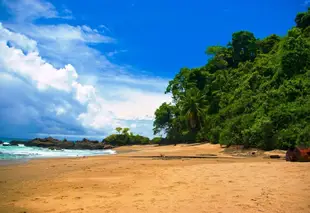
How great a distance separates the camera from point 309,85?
1958 cm

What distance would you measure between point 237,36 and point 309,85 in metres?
35.6

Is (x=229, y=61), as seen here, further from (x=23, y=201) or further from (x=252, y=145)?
(x=23, y=201)

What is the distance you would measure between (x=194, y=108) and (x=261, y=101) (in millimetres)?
20056

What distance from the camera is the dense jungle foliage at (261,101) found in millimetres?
18025

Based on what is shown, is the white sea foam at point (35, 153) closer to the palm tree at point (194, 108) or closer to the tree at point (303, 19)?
the palm tree at point (194, 108)

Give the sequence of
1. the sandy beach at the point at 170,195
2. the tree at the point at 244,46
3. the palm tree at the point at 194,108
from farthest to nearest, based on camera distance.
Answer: the tree at the point at 244,46 < the palm tree at the point at 194,108 < the sandy beach at the point at 170,195

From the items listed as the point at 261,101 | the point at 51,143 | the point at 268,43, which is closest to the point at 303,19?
the point at 268,43

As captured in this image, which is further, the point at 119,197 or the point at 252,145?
the point at 252,145

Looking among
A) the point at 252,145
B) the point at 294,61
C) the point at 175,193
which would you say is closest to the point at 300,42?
the point at 294,61

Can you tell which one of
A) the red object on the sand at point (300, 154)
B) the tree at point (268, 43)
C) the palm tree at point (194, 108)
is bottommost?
the red object on the sand at point (300, 154)

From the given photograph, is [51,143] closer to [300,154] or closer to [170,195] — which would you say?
[300,154]

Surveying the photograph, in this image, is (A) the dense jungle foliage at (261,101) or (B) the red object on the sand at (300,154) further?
(A) the dense jungle foliage at (261,101)

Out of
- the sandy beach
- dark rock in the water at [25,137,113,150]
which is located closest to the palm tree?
dark rock in the water at [25,137,113,150]

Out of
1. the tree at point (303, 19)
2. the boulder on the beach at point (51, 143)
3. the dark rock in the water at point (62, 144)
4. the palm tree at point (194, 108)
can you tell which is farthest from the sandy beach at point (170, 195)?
the boulder on the beach at point (51, 143)
